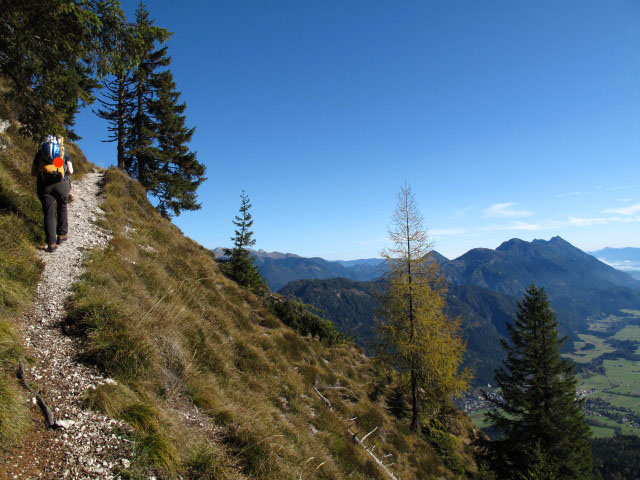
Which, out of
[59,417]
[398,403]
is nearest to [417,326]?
[398,403]

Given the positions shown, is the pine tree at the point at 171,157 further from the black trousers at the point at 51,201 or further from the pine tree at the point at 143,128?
the black trousers at the point at 51,201

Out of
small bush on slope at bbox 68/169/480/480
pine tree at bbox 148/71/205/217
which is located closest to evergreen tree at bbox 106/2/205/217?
pine tree at bbox 148/71/205/217

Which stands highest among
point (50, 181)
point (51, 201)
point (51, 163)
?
point (51, 163)

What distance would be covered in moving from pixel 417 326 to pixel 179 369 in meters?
12.8

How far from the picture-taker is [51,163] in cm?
679

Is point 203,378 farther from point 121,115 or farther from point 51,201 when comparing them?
point 121,115

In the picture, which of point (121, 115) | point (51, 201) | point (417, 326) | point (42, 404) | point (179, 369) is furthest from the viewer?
point (121, 115)

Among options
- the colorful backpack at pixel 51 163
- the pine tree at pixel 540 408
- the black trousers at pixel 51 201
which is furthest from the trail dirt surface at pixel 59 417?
the pine tree at pixel 540 408

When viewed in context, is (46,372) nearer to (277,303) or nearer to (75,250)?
(75,250)

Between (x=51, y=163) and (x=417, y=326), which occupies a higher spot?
(x=51, y=163)

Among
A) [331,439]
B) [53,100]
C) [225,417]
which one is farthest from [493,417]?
[53,100]

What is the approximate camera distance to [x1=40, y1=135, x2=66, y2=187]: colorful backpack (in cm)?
673

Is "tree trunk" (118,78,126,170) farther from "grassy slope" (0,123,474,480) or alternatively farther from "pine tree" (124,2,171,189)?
"grassy slope" (0,123,474,480)

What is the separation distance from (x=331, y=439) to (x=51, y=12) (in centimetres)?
1204
